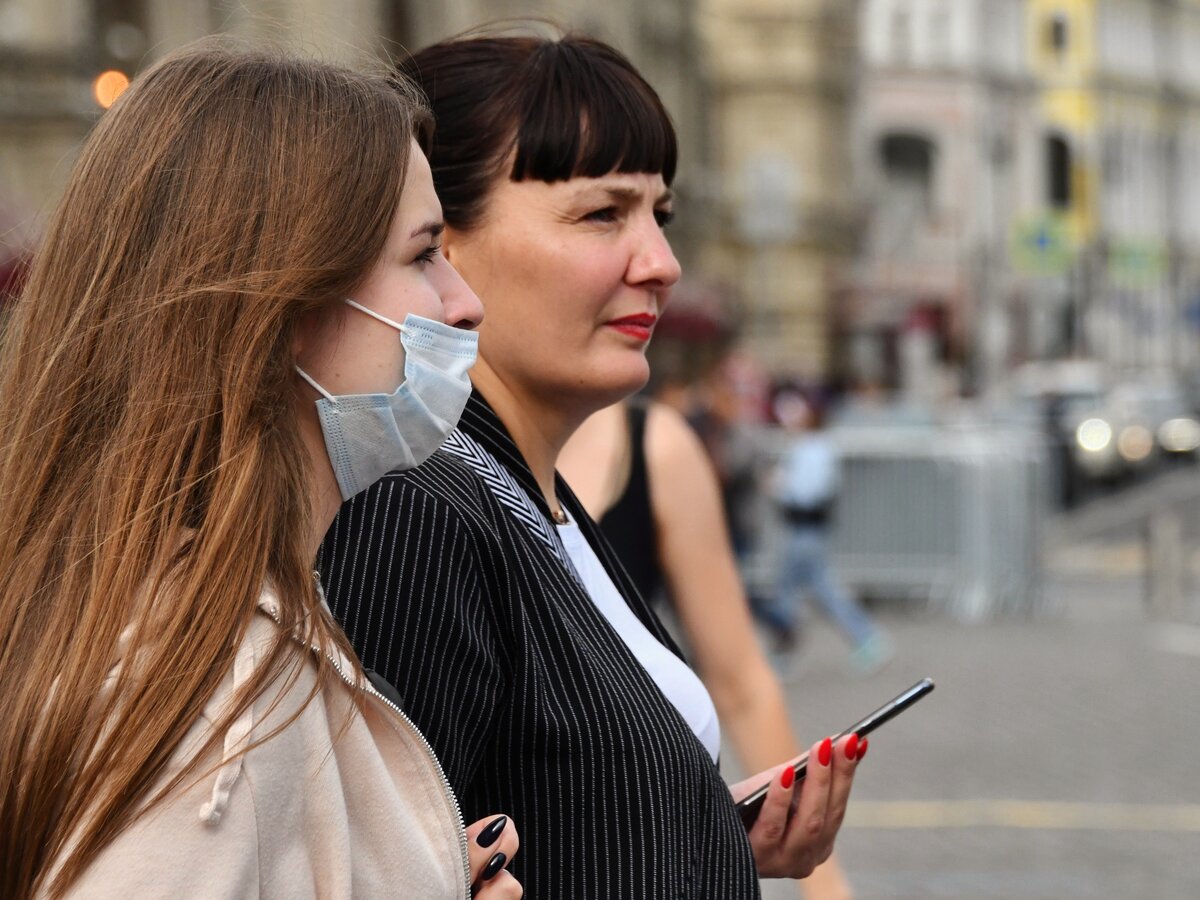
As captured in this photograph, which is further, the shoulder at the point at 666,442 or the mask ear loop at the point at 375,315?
the shoulder at the point at 666,442

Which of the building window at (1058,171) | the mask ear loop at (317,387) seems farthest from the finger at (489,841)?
the building window at (1058,171)

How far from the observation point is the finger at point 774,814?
2.50 metres

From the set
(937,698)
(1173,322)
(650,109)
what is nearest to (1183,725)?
(937,698)

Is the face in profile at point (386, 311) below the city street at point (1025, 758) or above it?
above

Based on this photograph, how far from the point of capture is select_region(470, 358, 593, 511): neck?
2.53m

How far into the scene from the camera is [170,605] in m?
1.63

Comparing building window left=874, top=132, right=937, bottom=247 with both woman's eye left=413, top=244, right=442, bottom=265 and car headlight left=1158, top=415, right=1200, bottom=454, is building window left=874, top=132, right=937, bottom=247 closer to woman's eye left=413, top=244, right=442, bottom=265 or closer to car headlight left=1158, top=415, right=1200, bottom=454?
car headlight left=1158, top=415, right=1200, bottom=454

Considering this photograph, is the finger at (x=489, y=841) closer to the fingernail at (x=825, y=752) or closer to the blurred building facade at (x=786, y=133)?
the fingernail at (x=825, y=752)

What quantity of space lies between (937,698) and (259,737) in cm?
1007

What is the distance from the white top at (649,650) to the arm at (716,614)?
47.9 inches

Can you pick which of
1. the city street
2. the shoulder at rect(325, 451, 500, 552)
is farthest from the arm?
the city street

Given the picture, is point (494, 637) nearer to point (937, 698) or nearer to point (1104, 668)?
point (937, 698)

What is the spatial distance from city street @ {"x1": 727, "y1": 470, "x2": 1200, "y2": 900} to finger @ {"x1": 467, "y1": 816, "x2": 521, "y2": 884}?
523cm

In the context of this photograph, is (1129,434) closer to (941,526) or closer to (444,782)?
(941,526)
